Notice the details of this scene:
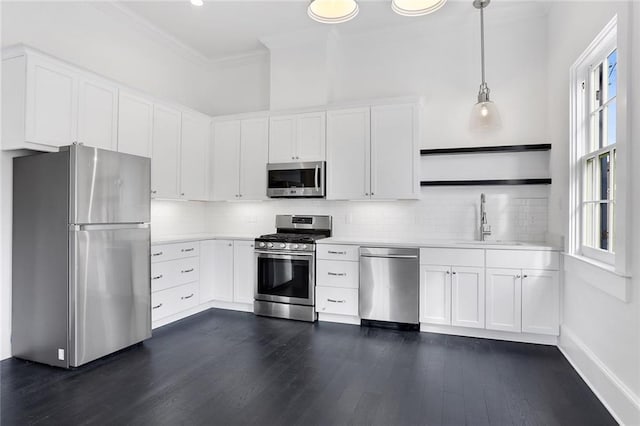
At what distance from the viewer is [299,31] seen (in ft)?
14.5

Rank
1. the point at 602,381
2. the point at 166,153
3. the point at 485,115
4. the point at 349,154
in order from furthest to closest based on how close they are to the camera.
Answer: the point at 349,154 → the point at 166,153 → the point at 485,115 → the point at 602,381

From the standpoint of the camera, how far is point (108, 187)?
296cm

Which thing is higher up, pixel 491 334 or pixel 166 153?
pixel 166 153

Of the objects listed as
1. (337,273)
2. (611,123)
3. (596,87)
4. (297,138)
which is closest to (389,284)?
(337,273)

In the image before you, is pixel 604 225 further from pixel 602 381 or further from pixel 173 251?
pixel 173 251

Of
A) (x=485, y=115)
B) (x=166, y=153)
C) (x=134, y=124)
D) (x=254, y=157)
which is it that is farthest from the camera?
(x=254, y=157)

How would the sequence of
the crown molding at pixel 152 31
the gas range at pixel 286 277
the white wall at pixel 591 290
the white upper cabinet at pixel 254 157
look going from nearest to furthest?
the white wall at pixel 591 290
the crown molding at pixel 152 31
the gas range at pixel 286 277
the white upper cabinet at pixel 254 157

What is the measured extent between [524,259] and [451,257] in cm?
63

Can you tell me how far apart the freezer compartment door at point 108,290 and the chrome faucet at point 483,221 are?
11.1 feet

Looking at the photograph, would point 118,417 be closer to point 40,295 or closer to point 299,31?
point 40,295

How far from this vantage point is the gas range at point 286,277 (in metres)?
4.04

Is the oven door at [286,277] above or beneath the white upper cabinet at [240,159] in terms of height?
beneath

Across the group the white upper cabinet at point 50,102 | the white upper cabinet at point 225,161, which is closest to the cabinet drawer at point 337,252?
the white upper cabinet at point 225,161

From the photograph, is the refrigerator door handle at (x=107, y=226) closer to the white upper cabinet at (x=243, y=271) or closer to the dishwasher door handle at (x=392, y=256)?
the white upper cabinet at (x=243, y=271)
